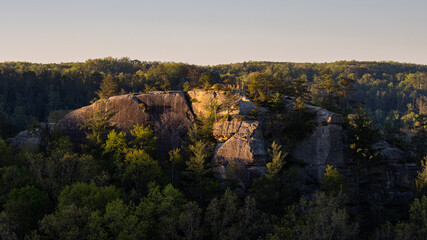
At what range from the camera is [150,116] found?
60406 millimetres

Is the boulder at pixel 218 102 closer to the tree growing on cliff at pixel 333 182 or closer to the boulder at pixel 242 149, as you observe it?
the boulder at pixel 242 149

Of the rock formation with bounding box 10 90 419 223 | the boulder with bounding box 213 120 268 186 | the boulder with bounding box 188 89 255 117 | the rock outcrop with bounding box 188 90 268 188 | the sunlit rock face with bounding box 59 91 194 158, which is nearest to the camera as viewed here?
the rock outcrop with bounding box 188 90 268 188

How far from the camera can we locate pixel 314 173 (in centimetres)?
5572

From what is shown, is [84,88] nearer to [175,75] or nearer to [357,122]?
[175,75]

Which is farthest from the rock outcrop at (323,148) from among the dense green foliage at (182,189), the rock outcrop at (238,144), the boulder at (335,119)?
the rock outcrop at (238,144)

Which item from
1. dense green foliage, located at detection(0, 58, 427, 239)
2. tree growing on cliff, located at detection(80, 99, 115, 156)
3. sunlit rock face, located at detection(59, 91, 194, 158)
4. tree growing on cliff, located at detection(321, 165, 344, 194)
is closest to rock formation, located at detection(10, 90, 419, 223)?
sunlit rock face, located at detection(59, 91, 194, 158)

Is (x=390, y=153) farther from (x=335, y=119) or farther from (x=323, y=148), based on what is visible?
(x=323, y=148)

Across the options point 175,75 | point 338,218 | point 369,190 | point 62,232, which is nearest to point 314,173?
point 369,190

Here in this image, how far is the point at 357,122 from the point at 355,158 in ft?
20.6

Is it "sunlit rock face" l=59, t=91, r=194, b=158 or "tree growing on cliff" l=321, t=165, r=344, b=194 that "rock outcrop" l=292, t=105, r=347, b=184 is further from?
"sunlit rock face" l=59, t=91, r=194, b=158

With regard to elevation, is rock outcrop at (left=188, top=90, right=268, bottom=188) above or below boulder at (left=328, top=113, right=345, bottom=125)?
below

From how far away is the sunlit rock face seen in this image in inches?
2339

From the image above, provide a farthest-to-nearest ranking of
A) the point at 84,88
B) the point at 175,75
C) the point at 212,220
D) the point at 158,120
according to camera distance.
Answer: the point at 84,88 < the point at 175,75 < the point at 158,120 < the point at 212,220

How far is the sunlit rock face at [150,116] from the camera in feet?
→ 195
